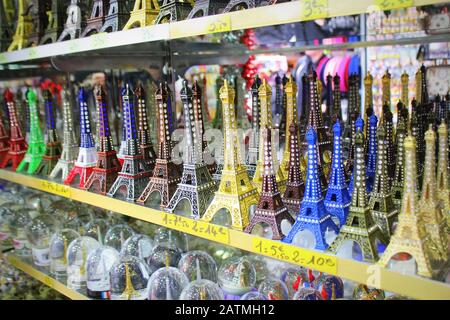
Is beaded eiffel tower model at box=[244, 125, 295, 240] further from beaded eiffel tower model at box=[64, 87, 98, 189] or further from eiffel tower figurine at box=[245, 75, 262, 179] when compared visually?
beaded eiffel tower model at box=[64, 87, 98, 189]

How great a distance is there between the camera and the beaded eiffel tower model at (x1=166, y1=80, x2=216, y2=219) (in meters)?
1.61

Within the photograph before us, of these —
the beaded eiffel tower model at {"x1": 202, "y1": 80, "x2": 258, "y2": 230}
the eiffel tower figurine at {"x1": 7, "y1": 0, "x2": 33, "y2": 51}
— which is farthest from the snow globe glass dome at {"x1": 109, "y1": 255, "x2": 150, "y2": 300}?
the eiffel tower figurine at {"x1": 7, "y1": 0, "x2": 33, "y2": 51}

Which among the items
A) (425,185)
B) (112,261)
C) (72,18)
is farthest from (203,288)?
(72,18)

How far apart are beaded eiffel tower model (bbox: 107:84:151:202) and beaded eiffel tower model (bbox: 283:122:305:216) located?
0.62m

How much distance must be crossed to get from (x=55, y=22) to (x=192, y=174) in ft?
4.04

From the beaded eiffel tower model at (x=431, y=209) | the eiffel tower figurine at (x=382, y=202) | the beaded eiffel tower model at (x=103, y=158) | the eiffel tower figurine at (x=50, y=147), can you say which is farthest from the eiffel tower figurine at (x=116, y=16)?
the beaded eiffel tower model at (x=431, y=209)

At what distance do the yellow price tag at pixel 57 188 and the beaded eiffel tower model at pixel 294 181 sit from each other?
39.9 inches

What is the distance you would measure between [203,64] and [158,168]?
1.19 m

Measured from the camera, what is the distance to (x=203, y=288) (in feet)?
5.55

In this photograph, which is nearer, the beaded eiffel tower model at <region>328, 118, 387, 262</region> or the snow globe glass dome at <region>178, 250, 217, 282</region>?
the beaded eiffel tower model at <region>328, 118, 387, 262</region>

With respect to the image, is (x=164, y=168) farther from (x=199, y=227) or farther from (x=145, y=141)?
(x=199, y=227)

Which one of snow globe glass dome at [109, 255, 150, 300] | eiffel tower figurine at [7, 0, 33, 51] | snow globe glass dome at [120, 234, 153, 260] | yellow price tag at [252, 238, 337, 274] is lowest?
snow globe glass dome at [109, 255, 150, 300]

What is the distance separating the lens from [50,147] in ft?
7.59

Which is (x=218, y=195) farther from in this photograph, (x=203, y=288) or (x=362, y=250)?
(x=362, y=250)
